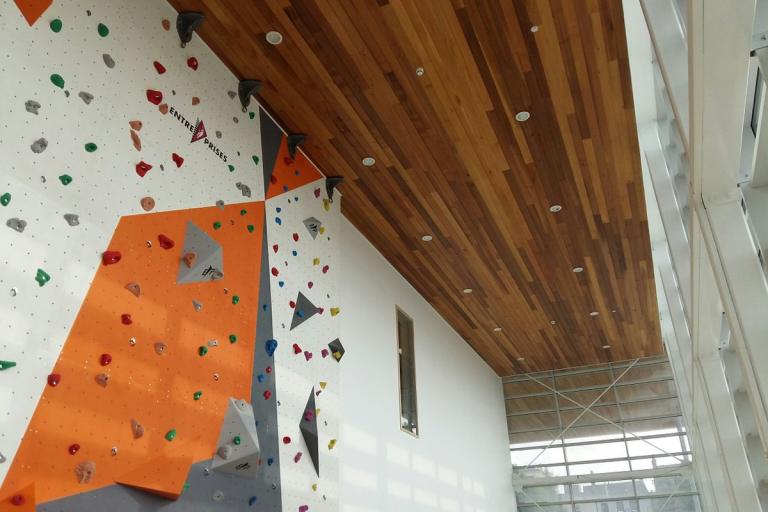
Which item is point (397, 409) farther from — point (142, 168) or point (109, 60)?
point (109, 60)

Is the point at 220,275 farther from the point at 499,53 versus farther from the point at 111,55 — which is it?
the point at 499,53

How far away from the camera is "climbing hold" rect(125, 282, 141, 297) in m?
3.61

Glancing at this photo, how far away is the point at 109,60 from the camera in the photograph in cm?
379

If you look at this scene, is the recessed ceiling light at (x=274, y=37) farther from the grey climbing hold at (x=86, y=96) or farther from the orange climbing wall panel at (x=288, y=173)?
the grey climbing hold at (x=86, y=96)

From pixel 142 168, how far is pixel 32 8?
101 cm

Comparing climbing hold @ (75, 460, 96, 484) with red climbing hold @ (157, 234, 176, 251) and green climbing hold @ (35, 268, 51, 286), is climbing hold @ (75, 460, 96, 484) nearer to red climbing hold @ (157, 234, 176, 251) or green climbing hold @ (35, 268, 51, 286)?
green climbing hold @ (35, 268, 51, 286)

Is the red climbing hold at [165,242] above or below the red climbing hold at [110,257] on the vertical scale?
above

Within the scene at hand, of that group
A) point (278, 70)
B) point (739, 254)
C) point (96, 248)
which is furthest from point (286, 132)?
point (739, 254)

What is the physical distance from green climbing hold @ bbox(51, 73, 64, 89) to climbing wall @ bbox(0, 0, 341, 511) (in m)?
0.01

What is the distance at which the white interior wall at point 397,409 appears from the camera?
21.3ft

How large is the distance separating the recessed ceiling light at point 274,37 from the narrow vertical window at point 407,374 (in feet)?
14.2

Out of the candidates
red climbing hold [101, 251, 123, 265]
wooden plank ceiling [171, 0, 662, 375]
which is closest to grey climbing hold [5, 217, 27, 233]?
red climbing hold [101, 251, 123, 265]

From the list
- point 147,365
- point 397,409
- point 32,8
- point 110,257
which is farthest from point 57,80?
point 397,409

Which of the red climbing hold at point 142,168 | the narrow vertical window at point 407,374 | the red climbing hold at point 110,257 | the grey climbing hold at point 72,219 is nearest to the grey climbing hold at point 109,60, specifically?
the red climbing hold at point 142,168
